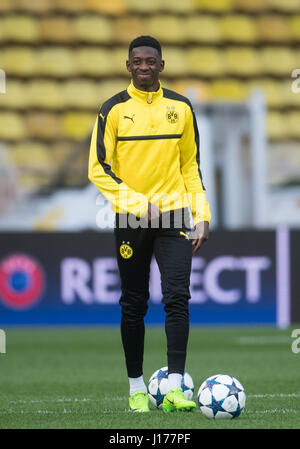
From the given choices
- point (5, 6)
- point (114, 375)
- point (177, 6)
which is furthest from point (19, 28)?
point (114, 375)

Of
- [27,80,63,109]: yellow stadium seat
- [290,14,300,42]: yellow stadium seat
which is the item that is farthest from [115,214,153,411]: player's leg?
[290,14,300,42]: yellow stadium seat

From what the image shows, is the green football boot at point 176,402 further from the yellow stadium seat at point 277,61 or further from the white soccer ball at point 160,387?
the yellow stadium seat at point 277,61

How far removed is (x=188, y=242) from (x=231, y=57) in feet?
36.5

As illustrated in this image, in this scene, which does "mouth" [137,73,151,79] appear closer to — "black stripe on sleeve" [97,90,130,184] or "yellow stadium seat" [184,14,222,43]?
"black stripe on sleeve" [97,90,130,184]

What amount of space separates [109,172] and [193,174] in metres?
0.45

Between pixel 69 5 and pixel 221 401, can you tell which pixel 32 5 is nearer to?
pixel 69 5

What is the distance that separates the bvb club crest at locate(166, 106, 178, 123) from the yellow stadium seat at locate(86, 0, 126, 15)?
35.8ft

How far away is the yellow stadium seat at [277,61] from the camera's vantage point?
1546cm

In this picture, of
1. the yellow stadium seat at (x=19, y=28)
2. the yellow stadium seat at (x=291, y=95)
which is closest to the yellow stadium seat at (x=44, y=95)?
the yellow stadium seat at (x=19, y=28)

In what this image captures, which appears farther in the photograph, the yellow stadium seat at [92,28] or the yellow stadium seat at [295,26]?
the yellow stadium seat at [295,26]

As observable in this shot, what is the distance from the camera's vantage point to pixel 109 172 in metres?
4.64

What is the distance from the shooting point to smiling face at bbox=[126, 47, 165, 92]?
460 cm

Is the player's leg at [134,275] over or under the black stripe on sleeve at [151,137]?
under

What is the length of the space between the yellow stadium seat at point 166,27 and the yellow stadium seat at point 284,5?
5.59 ft
